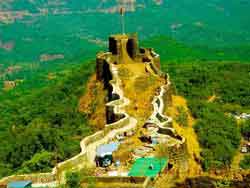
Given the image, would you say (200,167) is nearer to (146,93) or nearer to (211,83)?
(146,93)

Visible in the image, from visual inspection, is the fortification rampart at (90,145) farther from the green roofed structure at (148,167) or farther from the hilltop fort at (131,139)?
the green roofed structure at (148,167)

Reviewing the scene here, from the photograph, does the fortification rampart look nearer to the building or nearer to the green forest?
the building

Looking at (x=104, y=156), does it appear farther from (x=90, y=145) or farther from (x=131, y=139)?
(x=131, y=139)

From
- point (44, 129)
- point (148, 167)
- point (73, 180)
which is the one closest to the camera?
point (73, 180)

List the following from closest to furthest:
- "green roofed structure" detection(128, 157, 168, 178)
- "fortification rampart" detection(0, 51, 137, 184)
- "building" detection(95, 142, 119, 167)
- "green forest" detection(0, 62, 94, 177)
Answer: "green roofed structure" detection(128, 157, 168, 178)
"fortification rampart" detection(0, 51, 137, 184)
"building" detection(95, 142, 119, 167)
"green forest" detection(0, 62, 94, 177)

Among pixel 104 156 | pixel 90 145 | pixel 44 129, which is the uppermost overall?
pixel 104 156

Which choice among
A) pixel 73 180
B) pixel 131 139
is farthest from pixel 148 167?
pixel 131 139

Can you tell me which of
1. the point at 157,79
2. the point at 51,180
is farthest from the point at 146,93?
the point at 51,180

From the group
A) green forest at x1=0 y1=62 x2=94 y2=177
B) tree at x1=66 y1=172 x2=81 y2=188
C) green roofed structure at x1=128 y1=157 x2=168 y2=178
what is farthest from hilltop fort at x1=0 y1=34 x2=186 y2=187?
green forest at x1=0 y1=62 x2=94 y2=177
